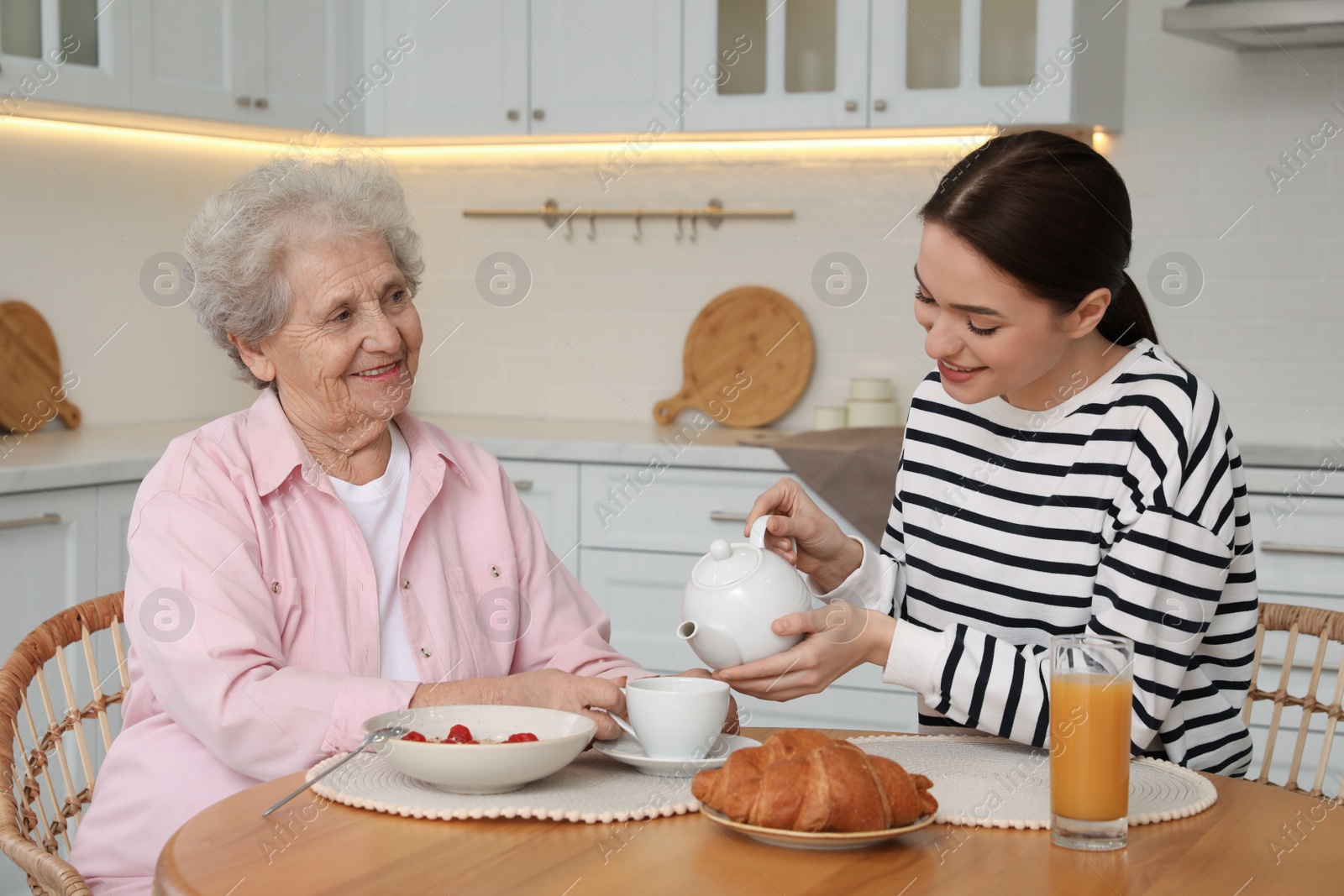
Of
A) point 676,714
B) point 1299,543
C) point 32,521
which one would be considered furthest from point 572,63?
point 676,714

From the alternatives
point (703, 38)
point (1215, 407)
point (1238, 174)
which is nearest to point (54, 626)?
point (1215, 407)

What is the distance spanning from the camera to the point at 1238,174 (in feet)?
10.5

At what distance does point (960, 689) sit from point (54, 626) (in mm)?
948

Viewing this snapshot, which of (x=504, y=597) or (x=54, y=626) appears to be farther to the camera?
(x=504, y=597)

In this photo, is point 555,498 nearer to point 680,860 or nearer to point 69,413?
point 69,413

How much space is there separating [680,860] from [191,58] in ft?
9.11

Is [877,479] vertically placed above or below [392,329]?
below

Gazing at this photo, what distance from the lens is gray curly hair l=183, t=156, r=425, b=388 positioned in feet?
5.23

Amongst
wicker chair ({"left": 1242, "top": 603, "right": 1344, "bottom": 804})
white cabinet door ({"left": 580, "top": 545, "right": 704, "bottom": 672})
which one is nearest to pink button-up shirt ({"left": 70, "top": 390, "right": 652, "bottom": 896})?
wicker chair ({"left": 1242, "top": 603, "right": 1344, "bottom": 804})

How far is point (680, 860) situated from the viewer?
102cm

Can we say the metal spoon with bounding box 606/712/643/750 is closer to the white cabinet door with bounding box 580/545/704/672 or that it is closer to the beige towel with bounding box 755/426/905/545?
the beige towel with bounding box 755/426/905/545

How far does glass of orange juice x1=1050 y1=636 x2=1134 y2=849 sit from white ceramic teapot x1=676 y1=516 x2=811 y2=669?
10.8 inches

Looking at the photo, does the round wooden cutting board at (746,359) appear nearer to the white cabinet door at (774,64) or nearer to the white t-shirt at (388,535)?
the white cabinet door at (774,64)

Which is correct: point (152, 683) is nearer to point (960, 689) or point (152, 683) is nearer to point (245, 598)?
point (245, 598)
